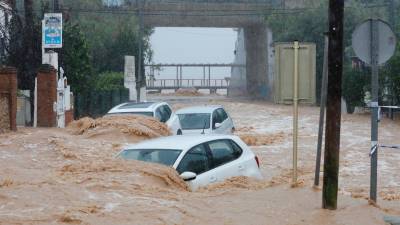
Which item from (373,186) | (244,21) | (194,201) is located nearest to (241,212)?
(194,201)

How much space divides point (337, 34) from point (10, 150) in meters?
10.1

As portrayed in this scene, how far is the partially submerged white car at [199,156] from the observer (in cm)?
1139

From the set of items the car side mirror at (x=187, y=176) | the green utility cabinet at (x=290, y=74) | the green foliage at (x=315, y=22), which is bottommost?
the car side mirror at (x=187, y=176)

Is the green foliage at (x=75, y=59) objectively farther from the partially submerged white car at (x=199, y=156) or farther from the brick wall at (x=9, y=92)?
the partially submerged white car at (x=199, y=156)

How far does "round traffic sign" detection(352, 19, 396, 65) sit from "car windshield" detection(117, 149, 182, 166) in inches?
126

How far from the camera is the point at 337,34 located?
9.62 m

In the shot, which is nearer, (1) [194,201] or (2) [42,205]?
(2) [42,205]

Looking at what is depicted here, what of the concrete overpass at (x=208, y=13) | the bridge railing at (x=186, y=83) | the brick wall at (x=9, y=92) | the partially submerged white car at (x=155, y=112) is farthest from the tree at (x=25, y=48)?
the bridge railing at (x=186, y=83)

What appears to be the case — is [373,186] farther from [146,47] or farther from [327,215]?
[146,47]

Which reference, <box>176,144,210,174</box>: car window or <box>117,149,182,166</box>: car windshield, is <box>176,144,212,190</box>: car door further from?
<box>117,149,182,166</box>: car windshield

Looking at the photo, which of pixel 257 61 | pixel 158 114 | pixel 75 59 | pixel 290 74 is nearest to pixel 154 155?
pixel 290 74

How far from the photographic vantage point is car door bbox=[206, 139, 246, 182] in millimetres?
11781

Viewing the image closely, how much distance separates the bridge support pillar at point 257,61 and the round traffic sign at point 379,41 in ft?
163

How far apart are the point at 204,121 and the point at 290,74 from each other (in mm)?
12179
